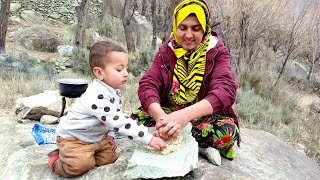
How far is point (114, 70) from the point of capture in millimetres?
2006

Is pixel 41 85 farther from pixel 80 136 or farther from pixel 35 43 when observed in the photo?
pixel 35 43

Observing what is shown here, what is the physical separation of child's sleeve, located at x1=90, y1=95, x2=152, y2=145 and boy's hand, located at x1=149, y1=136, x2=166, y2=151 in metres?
0.06

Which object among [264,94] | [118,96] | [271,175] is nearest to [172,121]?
[118,96]

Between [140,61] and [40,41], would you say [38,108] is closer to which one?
[140,61]

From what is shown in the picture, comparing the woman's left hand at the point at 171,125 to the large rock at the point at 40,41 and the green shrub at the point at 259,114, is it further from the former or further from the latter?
the large rock at the point at 40,41

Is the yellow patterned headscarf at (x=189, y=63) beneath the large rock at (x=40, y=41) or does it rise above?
above

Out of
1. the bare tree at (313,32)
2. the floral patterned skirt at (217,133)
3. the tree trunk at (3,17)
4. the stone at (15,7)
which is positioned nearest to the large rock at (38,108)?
the floral patterned skirt at (217,133)

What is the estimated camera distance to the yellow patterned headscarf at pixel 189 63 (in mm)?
2416

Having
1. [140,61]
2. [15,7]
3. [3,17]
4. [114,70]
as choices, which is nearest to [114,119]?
[114,70]

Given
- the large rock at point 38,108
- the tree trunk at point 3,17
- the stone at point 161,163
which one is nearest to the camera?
the stone at point 161,163

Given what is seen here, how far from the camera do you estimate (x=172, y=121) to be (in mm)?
2082

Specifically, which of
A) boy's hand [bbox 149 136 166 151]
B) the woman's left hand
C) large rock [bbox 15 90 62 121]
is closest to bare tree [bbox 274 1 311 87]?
large rock [bbox 15 90 62 121]

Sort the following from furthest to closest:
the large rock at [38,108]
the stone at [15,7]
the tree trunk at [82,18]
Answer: the stone at [15,7]
the tree trunk at [82,18]
the large rock at [38,108]

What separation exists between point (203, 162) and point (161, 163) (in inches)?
18.6
